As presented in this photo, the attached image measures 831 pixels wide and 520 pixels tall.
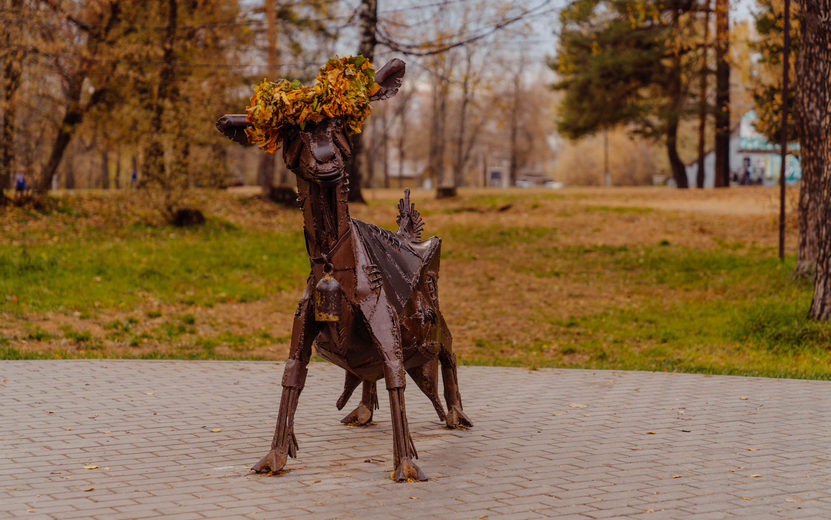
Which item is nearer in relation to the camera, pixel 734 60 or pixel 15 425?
pixel 15 425

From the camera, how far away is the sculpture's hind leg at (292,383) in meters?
6.59

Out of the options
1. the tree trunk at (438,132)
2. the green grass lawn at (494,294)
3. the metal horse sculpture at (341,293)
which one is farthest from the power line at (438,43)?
the tree trunk at (438,132)

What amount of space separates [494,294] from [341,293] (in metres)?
10.7

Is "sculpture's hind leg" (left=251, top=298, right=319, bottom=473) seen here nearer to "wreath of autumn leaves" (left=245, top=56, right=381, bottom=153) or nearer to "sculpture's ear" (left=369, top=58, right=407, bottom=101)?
"wreath of autumn leaves" (left=245, top=56, right=381, bottom=153)

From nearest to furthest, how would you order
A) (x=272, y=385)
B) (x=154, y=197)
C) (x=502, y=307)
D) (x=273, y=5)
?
(x=272, y=385)
(x=502, y=307)
(x=154, y=197)
(x=273, y=5)

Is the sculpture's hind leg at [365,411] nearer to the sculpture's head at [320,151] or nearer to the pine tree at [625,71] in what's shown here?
the sculpture's head at [320,151]

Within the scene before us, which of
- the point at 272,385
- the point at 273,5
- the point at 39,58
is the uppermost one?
the point at 273,5

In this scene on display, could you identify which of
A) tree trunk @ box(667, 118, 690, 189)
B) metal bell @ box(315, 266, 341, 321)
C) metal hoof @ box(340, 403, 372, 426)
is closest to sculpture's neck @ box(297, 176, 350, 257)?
metal bell @ box(315, 266, 341, 321)

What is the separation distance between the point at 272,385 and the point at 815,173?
27.8 ft

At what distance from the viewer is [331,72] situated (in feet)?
21.5

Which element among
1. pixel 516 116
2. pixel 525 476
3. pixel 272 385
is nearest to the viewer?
pixel 525 476

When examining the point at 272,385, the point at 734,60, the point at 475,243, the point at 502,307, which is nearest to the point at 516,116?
the point at 734,60

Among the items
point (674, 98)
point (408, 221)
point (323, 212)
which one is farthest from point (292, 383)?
point (674, 98)

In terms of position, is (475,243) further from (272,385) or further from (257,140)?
(257,140)
